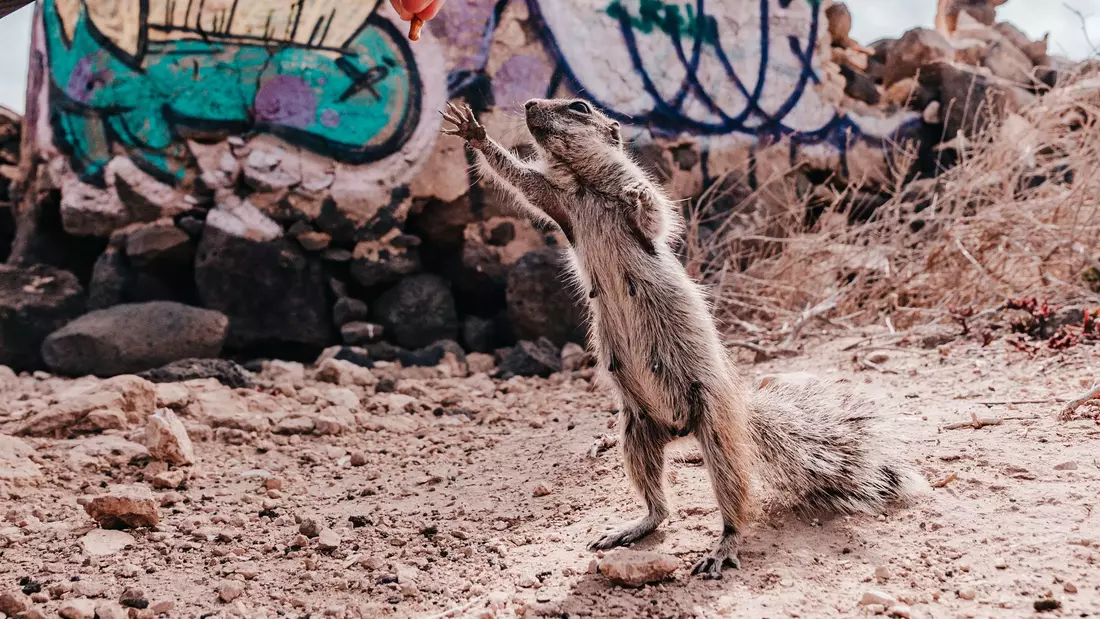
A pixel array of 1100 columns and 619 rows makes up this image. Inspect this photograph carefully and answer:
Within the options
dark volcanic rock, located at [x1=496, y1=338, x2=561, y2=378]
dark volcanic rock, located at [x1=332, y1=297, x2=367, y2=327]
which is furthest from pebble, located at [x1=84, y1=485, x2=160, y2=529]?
dark volcanic rock, located at [x1=332, y1=297, x2=367, y2=327]

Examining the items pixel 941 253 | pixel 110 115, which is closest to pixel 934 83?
pixel 941 253

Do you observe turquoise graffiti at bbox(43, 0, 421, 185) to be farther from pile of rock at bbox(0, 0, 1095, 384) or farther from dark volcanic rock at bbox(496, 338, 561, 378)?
dark volcanic rock at bbox(496, 338, 561, 378)

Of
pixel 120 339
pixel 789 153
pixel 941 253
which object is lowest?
pixel 120 339

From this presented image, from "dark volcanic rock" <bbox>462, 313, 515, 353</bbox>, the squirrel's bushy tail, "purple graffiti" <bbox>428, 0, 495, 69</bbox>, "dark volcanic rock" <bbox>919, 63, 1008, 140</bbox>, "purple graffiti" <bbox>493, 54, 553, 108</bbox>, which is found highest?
"dark volcanic rock" <bbox>919, 63, 1008, 140</bbox>

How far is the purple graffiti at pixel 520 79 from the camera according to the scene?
6293mm

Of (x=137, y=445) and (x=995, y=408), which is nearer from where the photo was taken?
(x=995, y=408)

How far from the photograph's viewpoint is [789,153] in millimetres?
7434

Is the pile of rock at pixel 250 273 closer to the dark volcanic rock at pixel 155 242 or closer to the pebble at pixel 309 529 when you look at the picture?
the dark volcanic rock at pixel 155 242

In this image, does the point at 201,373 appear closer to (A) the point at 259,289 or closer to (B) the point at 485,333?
(A) the point at 259,289

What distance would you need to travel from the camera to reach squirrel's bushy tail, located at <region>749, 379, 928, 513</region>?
2559 mm

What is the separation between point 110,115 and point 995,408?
5.77m

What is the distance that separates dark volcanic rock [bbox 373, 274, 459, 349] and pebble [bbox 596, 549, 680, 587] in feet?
12.8

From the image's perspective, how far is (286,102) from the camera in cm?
587

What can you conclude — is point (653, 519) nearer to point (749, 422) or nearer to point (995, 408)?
point (749, 422)
